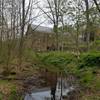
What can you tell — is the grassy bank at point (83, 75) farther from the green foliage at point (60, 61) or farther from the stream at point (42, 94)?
the stream at point (42, 94)

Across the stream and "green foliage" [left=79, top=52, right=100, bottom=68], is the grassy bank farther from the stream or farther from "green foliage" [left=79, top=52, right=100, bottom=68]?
the stream

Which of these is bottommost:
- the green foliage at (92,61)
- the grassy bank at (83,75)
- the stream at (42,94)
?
the stream at (42,94)

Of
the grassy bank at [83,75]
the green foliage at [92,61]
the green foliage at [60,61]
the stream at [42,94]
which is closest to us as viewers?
the grassy bank at [83,75]

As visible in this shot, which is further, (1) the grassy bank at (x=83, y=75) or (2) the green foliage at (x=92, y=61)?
(2) the green foliage at (x=92, y=61)

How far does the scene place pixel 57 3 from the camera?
33188 millimetres

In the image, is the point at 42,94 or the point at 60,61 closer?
the point at 42,94

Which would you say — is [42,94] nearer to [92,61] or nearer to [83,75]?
[83,75]

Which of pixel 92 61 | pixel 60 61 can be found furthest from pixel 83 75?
pixel 60 61

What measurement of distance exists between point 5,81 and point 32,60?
8.36m

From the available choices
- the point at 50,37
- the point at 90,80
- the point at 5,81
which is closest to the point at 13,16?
the point at 5,81

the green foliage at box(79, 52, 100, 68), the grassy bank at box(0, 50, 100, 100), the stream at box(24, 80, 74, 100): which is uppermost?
the green foliage at box(79, 52, 100, 68)

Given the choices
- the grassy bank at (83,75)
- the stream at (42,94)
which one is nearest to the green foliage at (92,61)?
the grassy bank at (83,75)

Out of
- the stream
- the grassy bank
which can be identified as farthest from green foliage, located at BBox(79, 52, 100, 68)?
the stream

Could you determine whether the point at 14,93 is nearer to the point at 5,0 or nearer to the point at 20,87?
the point at 20,87
